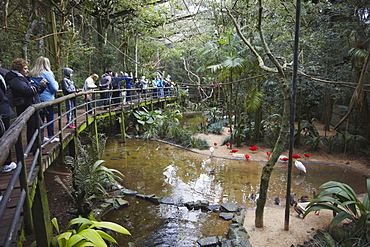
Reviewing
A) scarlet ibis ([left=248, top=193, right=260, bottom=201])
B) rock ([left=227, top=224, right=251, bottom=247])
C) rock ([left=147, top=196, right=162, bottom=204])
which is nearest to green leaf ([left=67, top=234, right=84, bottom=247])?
rock ([left=227, top=224, right=251, bottom=247])

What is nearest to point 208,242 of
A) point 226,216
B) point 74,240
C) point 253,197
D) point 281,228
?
point 226,216

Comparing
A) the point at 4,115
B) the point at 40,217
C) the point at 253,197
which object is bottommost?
the point at 253,197

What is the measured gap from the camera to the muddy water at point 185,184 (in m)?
3.93

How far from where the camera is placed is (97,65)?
14.0m

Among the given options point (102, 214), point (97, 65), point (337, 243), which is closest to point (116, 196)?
point (102, 214)

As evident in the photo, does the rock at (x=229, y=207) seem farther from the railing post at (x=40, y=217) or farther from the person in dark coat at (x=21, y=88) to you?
the person in dark coat at (x=21, y=88)

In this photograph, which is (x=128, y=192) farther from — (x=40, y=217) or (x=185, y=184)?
(x=40, y=217)

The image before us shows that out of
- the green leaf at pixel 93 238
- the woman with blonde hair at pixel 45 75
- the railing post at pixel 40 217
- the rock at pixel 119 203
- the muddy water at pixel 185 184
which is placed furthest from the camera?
the rock at pixel 119 203

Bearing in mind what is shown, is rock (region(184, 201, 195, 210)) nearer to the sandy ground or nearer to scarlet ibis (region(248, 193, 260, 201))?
the sandy ground

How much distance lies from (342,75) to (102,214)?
294 inches

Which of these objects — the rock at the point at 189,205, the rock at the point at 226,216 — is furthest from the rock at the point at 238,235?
the rock at the point at 189,205

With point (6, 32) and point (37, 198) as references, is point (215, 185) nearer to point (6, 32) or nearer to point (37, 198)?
point (37, 198)

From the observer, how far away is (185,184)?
5.81m

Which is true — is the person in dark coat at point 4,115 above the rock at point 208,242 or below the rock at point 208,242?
above
